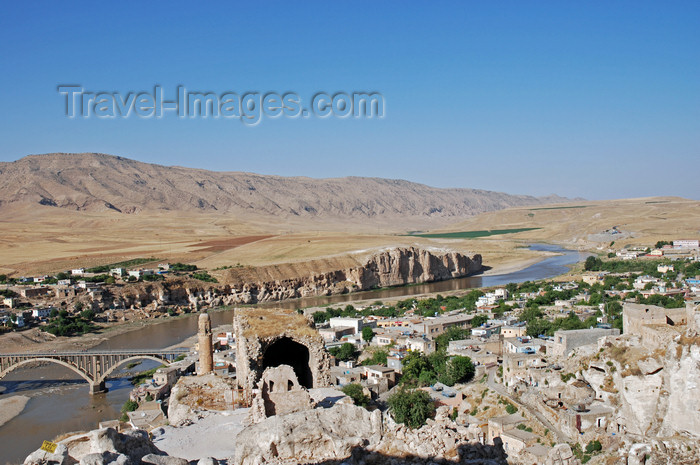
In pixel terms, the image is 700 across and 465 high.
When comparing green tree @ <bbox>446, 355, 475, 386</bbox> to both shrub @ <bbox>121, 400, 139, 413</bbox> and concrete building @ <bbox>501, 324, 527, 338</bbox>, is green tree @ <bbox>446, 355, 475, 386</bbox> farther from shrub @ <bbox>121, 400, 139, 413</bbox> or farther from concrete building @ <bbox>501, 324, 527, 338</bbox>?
shrub @ <bbox>121, 400, 139, 413</bbox>

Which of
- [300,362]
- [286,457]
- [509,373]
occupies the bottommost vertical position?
[509,373]

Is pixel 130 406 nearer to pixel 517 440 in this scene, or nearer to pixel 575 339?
pixel 517 440

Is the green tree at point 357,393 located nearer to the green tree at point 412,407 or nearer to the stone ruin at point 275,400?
the green tree at point 412,407

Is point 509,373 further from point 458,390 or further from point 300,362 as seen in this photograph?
point 300,362

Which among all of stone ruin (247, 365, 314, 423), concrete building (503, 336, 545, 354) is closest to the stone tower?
stone ruin (247, 365, 314, 423)

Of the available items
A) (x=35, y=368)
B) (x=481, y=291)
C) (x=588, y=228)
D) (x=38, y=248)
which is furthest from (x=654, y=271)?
(x=38, y=248)
